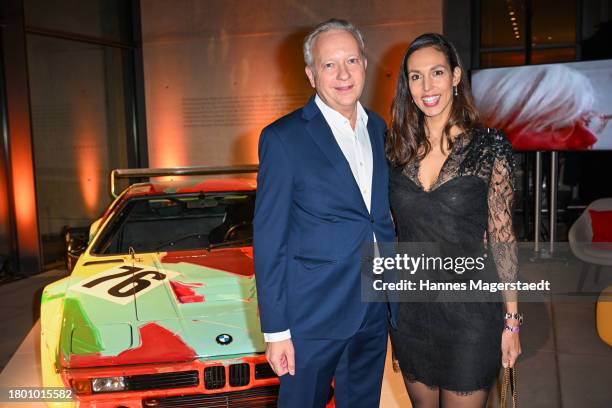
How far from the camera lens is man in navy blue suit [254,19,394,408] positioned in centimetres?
180

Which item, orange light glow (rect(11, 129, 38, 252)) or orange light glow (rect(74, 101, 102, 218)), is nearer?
orange light glow (rect(11, 129, 38, 252))

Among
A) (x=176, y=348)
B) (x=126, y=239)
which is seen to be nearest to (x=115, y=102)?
(x=126, y=239)

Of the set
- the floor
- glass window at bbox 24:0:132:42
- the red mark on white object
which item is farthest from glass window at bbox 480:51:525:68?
the red mark on white object

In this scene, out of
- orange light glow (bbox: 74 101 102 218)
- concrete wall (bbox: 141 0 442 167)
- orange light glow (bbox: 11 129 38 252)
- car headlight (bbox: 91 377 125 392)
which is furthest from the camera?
orange light glow (bbox: 74 101 102 218)

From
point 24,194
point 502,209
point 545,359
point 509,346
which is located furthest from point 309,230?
point 24,194

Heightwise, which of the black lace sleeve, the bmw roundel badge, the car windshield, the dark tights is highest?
the black lace sleeve

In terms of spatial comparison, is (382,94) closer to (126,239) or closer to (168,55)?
(168,55)

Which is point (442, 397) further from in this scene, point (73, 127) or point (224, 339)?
point (73, 127)

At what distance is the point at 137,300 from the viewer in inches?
109

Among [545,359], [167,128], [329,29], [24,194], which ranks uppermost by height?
[329,29]

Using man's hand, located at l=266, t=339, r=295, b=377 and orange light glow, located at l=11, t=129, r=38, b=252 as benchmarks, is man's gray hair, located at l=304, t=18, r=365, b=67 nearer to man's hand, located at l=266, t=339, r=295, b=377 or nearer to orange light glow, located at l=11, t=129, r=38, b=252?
man's hand, located at l=266, t=339, r=295, b=377

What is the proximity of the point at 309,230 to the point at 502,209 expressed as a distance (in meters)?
0.62

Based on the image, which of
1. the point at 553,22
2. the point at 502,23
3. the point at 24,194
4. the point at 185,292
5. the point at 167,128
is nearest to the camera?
the point at 185,292

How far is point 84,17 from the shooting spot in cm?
805
